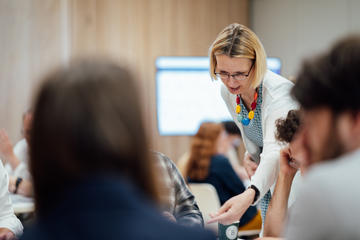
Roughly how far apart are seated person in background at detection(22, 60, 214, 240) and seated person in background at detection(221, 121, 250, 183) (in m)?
4.21

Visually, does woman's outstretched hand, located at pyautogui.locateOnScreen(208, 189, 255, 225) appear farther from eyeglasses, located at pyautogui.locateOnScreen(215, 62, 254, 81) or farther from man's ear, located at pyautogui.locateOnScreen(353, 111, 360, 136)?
man's ear, located at pyautogui.locateOnScreen(353, 111, 360, 136)

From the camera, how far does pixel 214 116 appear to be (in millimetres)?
6469

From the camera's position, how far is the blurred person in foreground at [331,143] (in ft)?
2.64

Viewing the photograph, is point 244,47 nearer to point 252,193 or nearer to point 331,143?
point 252,193

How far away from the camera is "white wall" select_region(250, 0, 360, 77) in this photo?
511 cm

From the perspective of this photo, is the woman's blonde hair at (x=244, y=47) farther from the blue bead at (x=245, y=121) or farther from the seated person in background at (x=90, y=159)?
the seated person in background at (x=90, y=159)

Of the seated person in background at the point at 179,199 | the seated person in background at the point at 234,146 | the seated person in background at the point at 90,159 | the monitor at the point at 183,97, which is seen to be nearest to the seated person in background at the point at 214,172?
the seated person in background at the point at 234,146

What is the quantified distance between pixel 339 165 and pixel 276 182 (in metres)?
1.16

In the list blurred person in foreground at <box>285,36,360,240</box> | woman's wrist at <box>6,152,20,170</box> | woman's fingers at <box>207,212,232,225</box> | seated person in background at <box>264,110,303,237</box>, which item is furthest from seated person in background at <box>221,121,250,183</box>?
blurred person in foreground at <box>285,36,360,240</box>

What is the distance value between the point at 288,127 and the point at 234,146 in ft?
15.3

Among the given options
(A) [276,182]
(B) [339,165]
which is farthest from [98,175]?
(A) [276,182]

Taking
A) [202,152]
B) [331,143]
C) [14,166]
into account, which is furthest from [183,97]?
[331,143]

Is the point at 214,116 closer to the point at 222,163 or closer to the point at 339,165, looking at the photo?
the point at 222,163

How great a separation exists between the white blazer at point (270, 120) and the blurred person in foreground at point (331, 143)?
1025 mm
